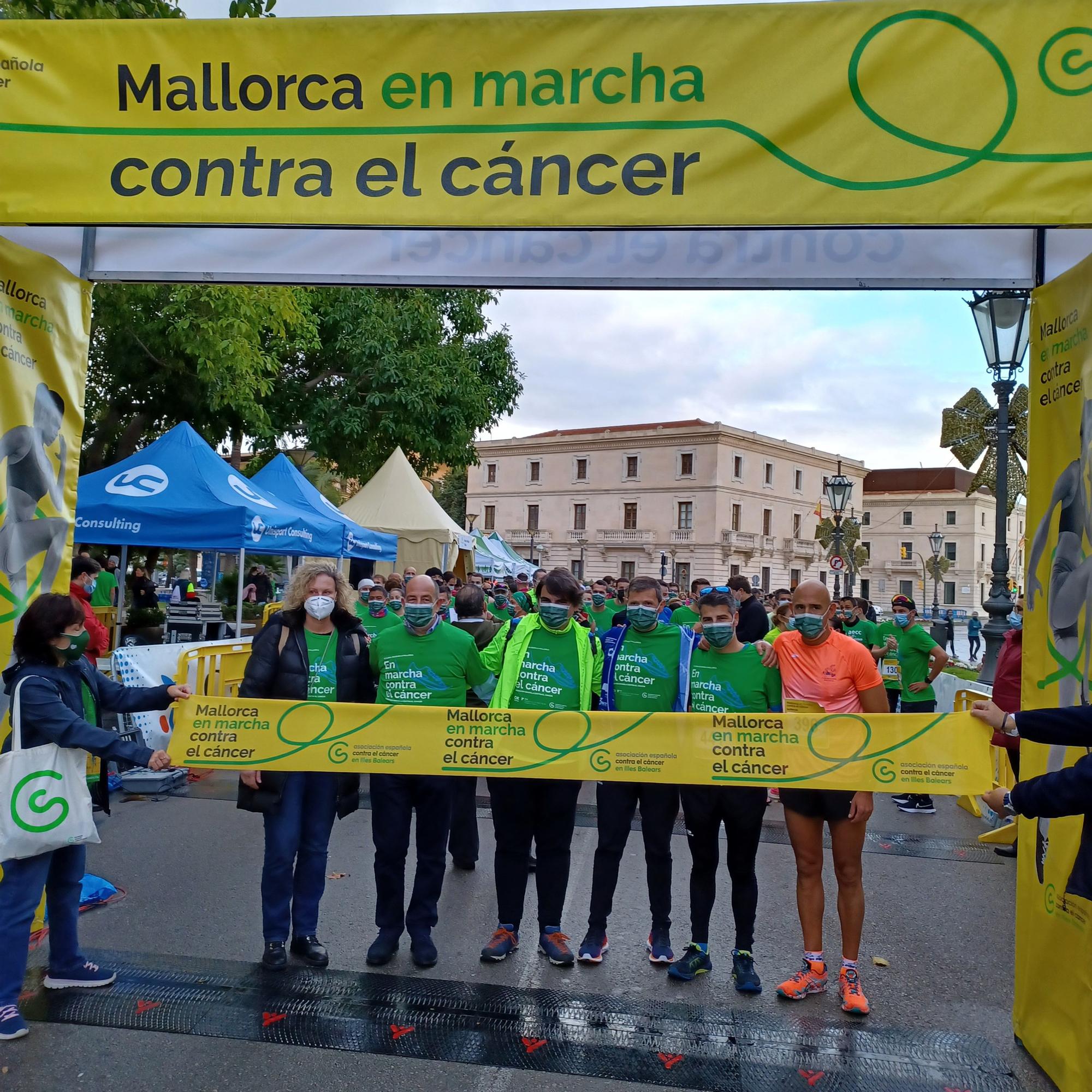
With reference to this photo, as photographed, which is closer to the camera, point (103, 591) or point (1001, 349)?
point (1001, 349)

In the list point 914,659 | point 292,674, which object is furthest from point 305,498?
point 292,674

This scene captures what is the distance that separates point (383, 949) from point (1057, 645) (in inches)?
139

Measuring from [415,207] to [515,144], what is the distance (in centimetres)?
50

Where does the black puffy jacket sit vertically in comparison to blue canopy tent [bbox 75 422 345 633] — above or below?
below

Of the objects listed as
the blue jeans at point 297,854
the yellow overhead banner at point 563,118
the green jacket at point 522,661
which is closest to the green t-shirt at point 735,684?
the green jacket at point 522,661

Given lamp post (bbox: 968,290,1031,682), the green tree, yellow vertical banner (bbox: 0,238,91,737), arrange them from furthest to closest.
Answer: the green tree → lamp post (bbox: 968,290,1031,682) → yellow vertical banner (bbox: 0,238,91,737)

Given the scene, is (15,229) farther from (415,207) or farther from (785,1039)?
(785,1039)

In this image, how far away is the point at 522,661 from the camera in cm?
496

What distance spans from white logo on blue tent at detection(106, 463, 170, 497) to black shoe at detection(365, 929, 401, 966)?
26.4 ft

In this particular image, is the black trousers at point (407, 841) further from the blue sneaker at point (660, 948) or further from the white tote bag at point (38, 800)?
the white tote bag at point (38, 800)

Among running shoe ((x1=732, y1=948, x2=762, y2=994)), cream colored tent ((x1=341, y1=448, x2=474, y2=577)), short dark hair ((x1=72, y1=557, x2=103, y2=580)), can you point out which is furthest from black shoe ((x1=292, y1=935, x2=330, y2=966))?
cream colored tent ((x1=341, y1=448, x2=474, y2=577))

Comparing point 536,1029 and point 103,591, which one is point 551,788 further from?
point 103,591

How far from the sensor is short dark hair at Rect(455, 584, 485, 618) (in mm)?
7738

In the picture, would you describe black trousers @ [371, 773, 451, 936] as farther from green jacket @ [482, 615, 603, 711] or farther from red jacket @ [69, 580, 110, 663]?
red jacket @ [69, 580, 110, 663]
